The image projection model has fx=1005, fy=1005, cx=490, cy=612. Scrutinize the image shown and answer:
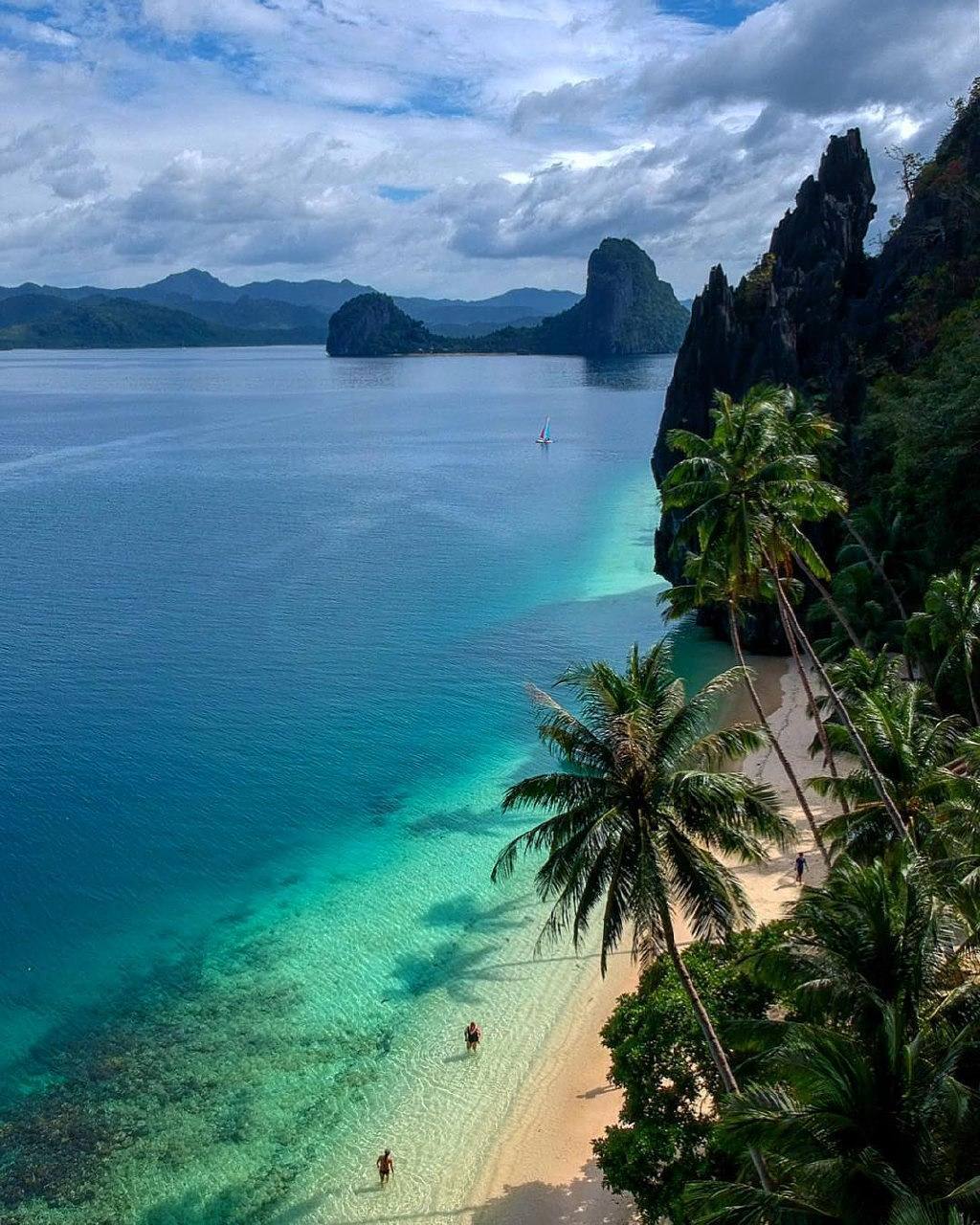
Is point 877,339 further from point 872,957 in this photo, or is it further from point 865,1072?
point 865,1072

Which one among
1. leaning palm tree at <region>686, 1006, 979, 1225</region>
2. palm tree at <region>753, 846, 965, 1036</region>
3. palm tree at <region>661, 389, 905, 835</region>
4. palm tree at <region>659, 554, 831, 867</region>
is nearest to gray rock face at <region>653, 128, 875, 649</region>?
palm tree at <region>659, 554, 831, 867</region>

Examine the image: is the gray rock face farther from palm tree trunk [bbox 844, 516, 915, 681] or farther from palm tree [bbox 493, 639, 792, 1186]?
palm tree [bbox 493, 639, 792, 1186]

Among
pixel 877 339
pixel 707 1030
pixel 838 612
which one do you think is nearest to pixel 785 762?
pixel 838 612

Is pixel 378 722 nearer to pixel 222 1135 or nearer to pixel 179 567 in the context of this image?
pixel 222 1135

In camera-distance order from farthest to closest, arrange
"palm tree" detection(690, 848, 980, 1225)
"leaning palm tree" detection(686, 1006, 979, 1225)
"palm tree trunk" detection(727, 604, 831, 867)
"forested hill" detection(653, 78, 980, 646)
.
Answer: "forested hill" detection(653, 78, 980, 646) → "palm tree trunk" detection(727, 604, 831, 867) → "palm tree" detection(690, 848, 980, 1225) → "leaning palm tree" detection(686, 1006, 979, 1225)

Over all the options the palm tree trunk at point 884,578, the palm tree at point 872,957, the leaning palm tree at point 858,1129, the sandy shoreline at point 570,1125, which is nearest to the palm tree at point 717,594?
the sandy shoreline at point 570,1125
